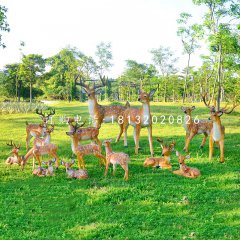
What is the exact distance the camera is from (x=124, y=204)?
7.55 metres

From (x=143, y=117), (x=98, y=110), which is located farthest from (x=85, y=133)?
(x=98, y=110)

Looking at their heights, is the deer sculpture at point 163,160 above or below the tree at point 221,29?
below

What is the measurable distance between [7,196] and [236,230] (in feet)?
17.1

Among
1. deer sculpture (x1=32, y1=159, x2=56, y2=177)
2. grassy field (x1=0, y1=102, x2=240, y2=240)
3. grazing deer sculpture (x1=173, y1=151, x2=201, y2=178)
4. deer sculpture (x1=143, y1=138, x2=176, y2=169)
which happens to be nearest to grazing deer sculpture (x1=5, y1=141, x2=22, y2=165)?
grassy field (x1=0, y1=102, x2=240, y2=240)

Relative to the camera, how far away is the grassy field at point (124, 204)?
20.4 ft

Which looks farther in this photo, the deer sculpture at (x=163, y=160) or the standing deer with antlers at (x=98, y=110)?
the standing deer with antlers at (x=98, y=110)

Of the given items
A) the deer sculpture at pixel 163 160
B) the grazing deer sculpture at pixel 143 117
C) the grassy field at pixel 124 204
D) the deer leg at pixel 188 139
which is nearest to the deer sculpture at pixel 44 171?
the grassy field at pixel 124 204

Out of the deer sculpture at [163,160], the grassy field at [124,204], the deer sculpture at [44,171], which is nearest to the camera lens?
the grassy field at [124,204]

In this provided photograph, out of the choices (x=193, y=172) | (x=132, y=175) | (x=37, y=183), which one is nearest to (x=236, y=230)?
(x=193, y=172)

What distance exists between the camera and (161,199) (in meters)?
7.75

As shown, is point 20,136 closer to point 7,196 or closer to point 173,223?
point 7,196

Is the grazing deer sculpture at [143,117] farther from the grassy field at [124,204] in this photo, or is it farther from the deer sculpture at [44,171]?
the deer sculpture at [44,171]

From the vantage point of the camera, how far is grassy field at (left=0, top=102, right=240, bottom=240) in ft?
20.4

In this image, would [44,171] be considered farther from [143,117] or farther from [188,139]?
[188,139]
